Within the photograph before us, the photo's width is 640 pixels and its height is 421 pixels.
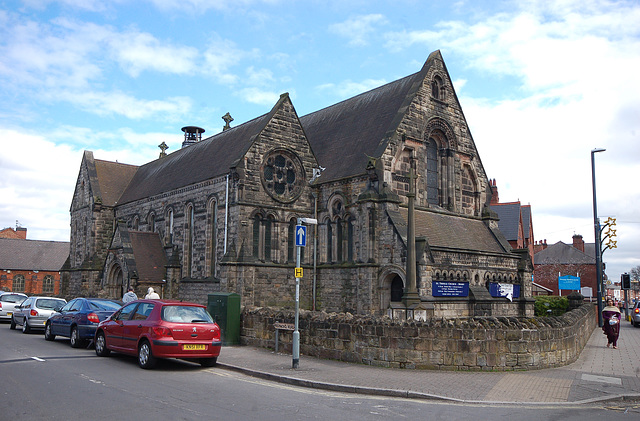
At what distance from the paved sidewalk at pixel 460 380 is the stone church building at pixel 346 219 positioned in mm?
8188

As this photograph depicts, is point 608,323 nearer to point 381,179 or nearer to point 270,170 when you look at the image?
point 381,179

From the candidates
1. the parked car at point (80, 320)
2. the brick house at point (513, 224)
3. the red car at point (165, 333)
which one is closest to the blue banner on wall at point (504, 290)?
the red car at point (165, 333)

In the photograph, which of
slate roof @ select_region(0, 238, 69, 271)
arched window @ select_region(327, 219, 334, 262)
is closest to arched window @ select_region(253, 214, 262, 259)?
arched window @ select_region(327, 219, 334, 262)

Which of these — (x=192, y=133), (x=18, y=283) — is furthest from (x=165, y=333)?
(x=18, y=283)

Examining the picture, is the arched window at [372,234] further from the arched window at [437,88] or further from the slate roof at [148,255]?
the slate roof at [148,255]

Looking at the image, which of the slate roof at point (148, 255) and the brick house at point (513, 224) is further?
the brick house at point (513, 224)

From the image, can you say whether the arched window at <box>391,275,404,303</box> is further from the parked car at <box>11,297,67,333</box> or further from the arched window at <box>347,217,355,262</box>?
the parked car at <box>11,297,67,333</box>

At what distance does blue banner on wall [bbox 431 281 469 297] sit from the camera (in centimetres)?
2242

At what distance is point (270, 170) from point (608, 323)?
1604 centimetres

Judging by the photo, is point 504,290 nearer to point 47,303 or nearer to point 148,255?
point 148,255

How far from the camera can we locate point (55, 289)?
64562mm

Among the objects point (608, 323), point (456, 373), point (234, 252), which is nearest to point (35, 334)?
point (234, 252)

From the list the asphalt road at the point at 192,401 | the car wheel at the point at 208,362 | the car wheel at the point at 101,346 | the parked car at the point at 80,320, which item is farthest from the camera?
the parked car at the point at 80,320

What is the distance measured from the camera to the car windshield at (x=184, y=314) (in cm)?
Answer: 1241
